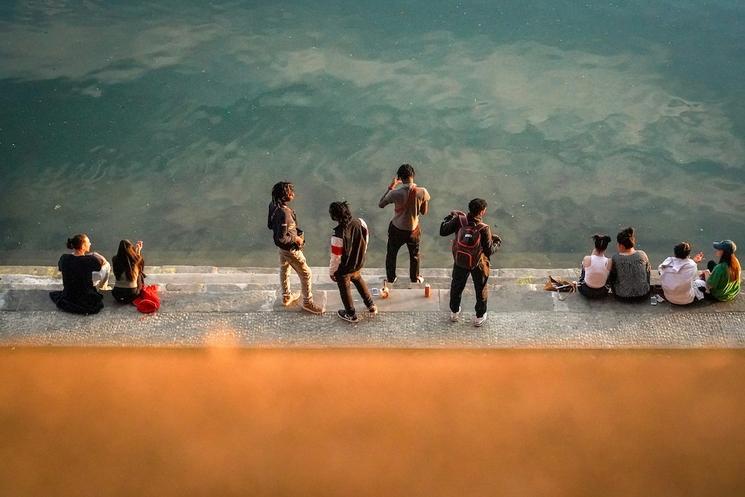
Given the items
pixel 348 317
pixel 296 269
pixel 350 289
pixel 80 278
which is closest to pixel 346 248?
pixel 350 289

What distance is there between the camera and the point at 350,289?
6590 mm

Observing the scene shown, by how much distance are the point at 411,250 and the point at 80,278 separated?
130 inches

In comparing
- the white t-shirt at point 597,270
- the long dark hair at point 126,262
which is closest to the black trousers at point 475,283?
the white t-shirt at point 597,270

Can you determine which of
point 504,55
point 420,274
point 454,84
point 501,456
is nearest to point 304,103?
point 454,84

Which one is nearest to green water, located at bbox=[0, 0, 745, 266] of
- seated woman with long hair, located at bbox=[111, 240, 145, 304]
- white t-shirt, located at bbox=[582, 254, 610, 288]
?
white t-shirt, located at bbox=[582, 254, 610, 288]

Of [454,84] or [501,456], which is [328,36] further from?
[501,456]

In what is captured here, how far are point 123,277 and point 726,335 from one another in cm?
586

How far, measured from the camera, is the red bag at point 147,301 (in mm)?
6738

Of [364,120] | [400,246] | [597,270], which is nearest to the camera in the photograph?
[597,270]

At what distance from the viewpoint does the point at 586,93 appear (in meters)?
12.5

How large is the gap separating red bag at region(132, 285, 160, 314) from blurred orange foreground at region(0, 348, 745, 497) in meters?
0.56

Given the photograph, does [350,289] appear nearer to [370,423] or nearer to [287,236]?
[287,236]

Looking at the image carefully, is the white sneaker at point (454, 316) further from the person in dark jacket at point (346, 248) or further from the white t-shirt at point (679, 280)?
the white t-shirt at point (679, 280)

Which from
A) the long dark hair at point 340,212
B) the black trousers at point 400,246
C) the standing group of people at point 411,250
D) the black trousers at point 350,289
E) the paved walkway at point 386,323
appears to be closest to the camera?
the long dark hair at point 340,212
